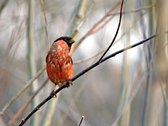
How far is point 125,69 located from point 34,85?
56 cm

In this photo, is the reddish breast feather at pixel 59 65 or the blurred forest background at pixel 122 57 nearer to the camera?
the blurred forest background at pixel 122 57

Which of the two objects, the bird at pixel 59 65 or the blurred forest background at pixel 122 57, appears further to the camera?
the bird at pixel 59 65

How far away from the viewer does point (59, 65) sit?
7.55 feet

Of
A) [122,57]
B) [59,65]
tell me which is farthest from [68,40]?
[122,57]

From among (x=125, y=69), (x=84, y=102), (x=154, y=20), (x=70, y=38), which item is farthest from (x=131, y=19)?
(x=84, y=102)

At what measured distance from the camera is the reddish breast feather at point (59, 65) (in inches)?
90.6

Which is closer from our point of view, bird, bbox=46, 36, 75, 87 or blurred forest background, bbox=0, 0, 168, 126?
blurred forest background, bbox=0, 0, 168, 126

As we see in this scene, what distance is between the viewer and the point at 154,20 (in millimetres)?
2082

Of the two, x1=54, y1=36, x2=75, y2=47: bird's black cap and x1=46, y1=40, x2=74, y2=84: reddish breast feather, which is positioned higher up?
x1=54, y1=36, x2=75, y2=47: bird's black cap

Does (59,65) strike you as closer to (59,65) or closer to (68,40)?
(59,65)

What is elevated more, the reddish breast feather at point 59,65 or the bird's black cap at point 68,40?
the bird's black cap at point 68,40

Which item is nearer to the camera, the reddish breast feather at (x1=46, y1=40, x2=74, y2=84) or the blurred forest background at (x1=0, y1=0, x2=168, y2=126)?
the blurred forest background at (x1=0, y1=0, x2=168, y2=126)

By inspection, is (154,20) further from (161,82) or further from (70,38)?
(70,38)

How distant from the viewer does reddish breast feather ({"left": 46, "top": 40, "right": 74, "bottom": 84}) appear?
230 cm
